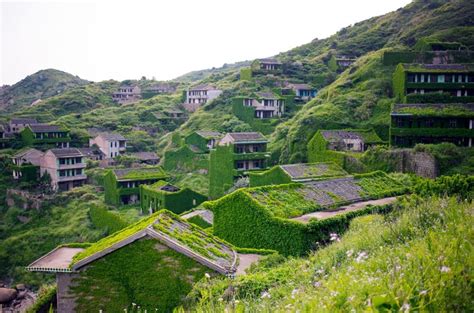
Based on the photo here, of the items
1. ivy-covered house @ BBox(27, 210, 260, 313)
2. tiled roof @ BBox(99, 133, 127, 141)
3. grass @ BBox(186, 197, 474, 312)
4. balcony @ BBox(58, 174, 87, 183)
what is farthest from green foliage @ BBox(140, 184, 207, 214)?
Answer: grass @ BBox(186, 197, 474, 312)

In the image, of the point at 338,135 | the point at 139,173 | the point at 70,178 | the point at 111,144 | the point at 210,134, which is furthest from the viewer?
the point at 111,144

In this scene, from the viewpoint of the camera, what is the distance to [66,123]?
262 ft

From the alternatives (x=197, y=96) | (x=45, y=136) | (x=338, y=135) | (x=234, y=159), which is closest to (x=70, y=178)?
(x=45, y=136)

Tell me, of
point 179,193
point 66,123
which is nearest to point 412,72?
point 179,193

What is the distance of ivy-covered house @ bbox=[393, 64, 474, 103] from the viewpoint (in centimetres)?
4472

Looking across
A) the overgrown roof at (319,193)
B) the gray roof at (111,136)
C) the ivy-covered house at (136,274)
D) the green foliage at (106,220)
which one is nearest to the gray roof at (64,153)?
the gray roof at (111,136)

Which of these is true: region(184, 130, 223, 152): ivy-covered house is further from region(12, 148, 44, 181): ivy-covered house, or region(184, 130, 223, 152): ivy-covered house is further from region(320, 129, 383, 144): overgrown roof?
region(320, 129, 383, 144): overgrown roof

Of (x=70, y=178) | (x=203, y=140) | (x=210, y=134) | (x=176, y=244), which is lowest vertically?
(x=70, y=178)

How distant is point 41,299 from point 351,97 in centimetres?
4071

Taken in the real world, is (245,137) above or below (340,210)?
above

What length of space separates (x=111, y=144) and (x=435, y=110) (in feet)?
151

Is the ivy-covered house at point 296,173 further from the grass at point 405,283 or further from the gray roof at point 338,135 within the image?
the grass at point 405,283

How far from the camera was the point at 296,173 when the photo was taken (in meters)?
32.9

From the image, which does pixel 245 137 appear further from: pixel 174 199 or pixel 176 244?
pixel 176 244
